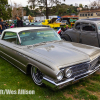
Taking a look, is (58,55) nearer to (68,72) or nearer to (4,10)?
(68,72)

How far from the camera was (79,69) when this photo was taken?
300 centimetres

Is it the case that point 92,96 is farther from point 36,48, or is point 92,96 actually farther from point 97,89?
point 36,48

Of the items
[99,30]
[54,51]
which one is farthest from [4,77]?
[99,30]

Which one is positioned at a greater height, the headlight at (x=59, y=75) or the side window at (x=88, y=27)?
the side window at (x=88, y=27)

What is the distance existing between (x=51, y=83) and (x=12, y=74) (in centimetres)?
200

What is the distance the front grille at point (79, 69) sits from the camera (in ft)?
9.57

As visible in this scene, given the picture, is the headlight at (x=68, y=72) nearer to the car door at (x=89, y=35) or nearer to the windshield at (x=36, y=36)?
the windshield at (x=36, y=36)

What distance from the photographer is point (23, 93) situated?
321cm

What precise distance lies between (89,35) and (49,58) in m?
3.50

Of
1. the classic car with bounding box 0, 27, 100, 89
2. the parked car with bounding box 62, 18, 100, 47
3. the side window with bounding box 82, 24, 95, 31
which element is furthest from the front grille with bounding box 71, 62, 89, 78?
the side window with bounding box 82, 24, 95, 31

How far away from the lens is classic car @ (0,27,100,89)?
2.78 m

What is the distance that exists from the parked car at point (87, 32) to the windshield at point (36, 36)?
6.43ft

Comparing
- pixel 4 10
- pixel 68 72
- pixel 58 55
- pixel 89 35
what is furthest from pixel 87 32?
pixel 4 10

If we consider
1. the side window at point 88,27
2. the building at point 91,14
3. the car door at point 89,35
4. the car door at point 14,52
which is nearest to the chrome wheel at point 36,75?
the car door at point 14,52
